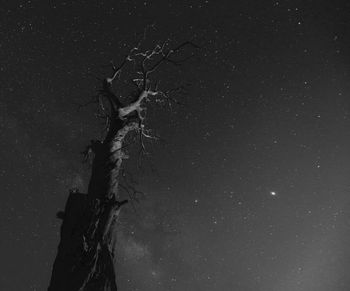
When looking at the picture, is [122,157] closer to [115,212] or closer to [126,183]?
[126,183]

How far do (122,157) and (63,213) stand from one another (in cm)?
169

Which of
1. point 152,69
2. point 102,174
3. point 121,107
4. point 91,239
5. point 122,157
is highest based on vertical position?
point 152,69

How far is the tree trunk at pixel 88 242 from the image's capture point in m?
4.93

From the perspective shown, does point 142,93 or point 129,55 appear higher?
point 129,55

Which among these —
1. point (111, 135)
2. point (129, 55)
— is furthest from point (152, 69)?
point (111, 135)

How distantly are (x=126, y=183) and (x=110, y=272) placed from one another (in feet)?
8.14

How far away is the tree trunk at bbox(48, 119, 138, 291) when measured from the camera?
493 centimetres

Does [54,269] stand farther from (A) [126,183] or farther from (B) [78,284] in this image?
(A) [126,183]

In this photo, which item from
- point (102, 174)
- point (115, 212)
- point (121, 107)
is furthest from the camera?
point (121, 107)

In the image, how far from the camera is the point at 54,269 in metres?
5.07

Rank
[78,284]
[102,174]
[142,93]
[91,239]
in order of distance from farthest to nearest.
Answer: [142,93], [102,174], [91,239], [78,284]

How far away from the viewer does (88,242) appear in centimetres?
512

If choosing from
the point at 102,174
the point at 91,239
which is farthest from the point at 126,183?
the point at 91,239

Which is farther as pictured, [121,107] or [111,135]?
[121,107]
